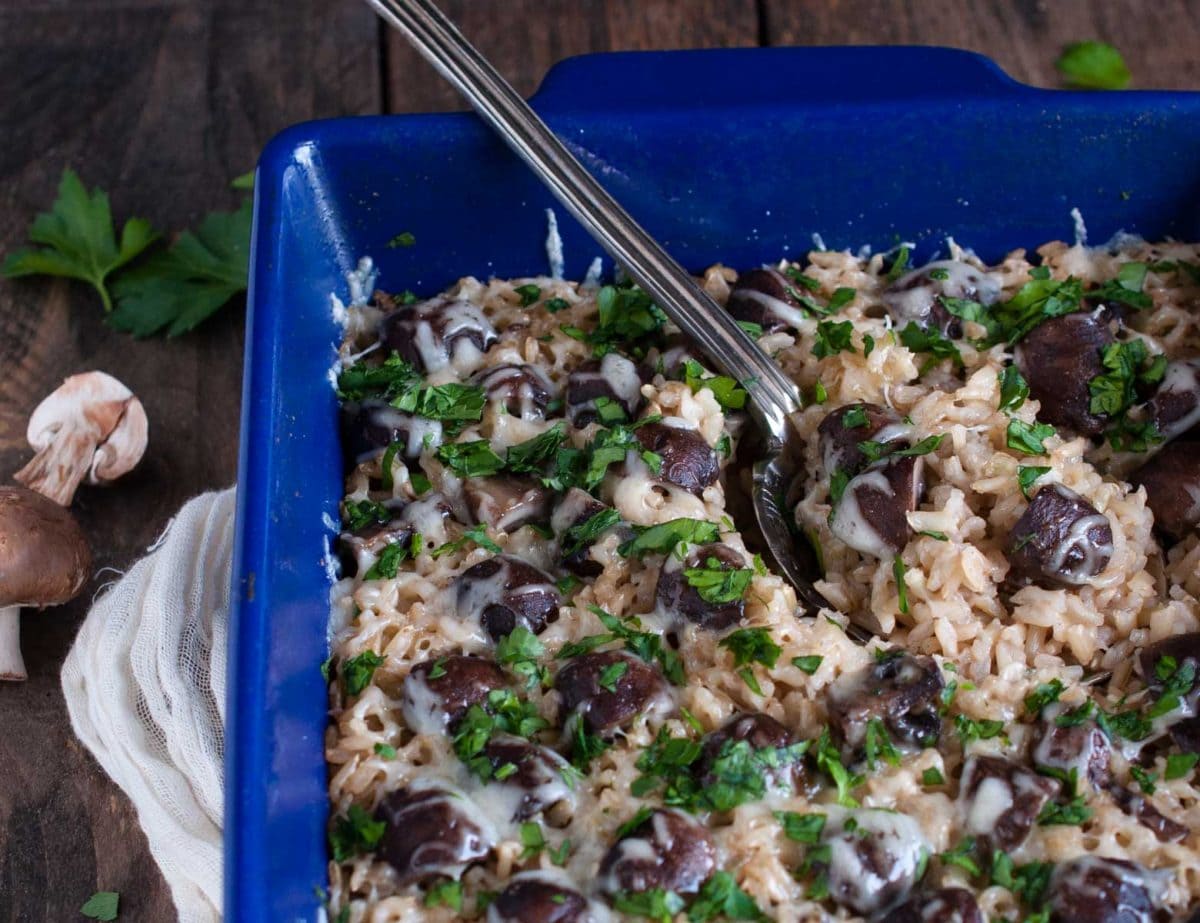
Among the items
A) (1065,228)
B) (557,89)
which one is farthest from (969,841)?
(557,89)

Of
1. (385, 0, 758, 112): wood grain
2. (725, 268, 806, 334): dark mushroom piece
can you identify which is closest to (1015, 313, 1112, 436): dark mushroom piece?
(725, 268, 806, 334): dark mushroom piece

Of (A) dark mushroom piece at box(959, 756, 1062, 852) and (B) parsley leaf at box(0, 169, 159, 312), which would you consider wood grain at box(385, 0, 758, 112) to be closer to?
(B) parsley leaf at box(0, 169, 159, 312)

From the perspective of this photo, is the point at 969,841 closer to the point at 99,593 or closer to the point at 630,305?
the point at 630,305

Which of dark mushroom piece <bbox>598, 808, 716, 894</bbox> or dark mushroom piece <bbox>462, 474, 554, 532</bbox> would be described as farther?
dark mushroom piece <bbox>462, 474, 554, 532</bbox>

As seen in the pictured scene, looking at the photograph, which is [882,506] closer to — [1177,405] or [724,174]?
[1177,405]

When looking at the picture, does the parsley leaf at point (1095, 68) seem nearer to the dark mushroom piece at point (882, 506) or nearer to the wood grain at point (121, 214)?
the dark mushroom piece at point (882, 506)

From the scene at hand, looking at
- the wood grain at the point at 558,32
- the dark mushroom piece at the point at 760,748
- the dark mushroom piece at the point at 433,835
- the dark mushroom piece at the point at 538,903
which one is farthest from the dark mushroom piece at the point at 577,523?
the wood grain at the point at 558,32

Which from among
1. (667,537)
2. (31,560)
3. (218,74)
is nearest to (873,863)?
(667,537)
